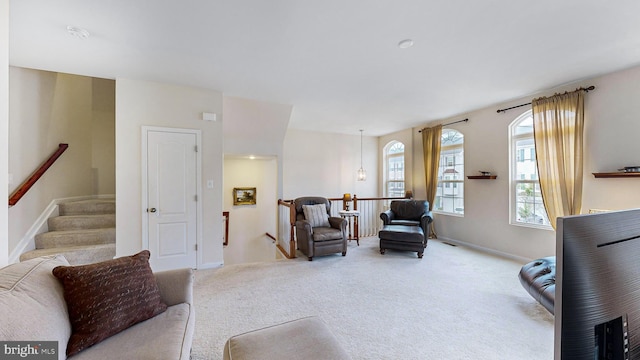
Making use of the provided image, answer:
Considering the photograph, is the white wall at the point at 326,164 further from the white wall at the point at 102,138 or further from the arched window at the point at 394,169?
the white wall at the point at 102,138

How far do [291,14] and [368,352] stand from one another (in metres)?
2.76

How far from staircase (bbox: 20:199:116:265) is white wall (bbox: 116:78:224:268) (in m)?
0.29

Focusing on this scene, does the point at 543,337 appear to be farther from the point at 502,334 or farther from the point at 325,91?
the point at 325,91

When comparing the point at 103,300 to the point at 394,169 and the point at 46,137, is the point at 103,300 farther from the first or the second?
the point at 394,169

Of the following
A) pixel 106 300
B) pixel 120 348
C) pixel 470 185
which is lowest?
pixel 120 348

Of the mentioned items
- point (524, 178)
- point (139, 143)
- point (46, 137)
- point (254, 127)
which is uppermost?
point (254, 127)

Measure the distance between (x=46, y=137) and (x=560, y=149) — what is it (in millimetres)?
7175

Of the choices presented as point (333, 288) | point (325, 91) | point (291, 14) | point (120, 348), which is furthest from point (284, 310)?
point (325, 91)

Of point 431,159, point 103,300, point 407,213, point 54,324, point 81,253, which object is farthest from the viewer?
point 431,159

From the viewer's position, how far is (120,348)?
1256mm

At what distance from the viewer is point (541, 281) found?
2.26 metres

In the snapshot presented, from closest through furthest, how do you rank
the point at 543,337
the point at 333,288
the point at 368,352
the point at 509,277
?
the point at 368,352 < the point at 543,337 < the point at 333,288 < the point at 509,277

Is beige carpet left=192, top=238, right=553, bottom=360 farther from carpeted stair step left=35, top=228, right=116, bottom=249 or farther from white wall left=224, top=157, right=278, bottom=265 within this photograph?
white wall left=224, top=157, right=278, bottom=265

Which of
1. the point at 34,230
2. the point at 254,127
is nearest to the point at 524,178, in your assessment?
the point at 254,127
